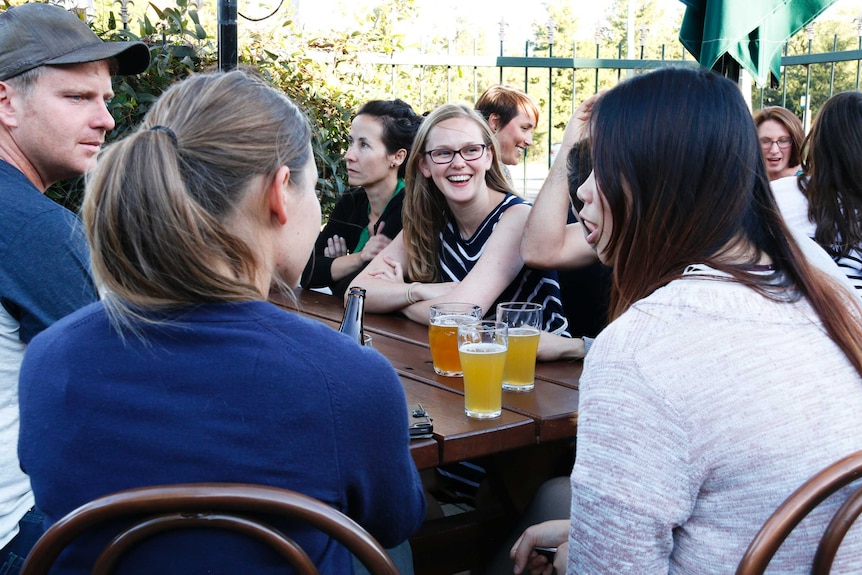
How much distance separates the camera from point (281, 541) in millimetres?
988

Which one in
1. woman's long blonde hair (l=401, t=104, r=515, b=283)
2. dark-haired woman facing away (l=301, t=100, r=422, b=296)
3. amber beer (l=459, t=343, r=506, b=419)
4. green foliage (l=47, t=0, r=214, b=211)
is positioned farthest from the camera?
green foliage (l=47, t=0, r=214, b=211)

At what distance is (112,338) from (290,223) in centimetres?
32

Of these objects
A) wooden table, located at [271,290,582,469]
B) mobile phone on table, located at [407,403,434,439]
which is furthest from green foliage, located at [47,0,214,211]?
mobile phone on table, located at [407,403,434,439]

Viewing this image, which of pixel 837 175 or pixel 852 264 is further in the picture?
pixel 837 175

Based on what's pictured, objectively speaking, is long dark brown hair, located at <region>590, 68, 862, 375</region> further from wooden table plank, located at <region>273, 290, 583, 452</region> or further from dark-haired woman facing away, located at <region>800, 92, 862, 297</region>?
dark-haired woman facing away, located at <region>800, 92, 862, 297</region>

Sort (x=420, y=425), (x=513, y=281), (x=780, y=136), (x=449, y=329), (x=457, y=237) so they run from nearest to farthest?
1. (x=420, y=425)
2. (x=449, y=329)
3. (x=513, y=281)
4. (x=457, y=237)
5. (x=780, y=136)

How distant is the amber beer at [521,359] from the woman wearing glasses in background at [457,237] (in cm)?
58

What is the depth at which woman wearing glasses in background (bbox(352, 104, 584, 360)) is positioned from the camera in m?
2.61

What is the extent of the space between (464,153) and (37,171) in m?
1.36

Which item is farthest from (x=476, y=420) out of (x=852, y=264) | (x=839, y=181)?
(x=839, y=181)

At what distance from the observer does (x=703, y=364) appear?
1.07 metres

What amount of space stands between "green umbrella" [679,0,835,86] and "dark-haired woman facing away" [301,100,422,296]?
132cm

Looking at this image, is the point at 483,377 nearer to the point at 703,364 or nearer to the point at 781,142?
the point at 703,364

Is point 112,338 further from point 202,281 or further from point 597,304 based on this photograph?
point 597,304
